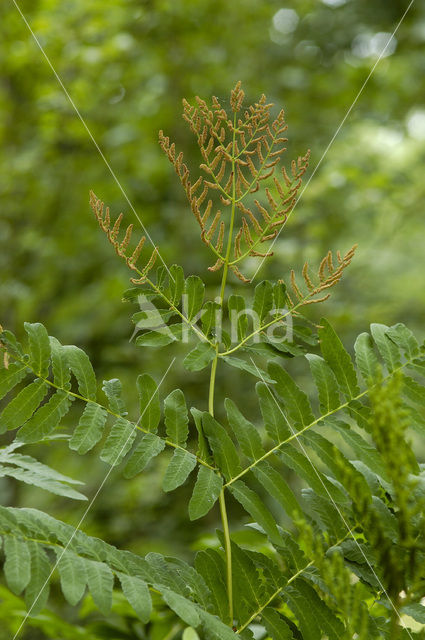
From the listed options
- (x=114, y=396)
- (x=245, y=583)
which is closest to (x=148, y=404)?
(x=114, y=396)

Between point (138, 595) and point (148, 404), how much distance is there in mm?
127

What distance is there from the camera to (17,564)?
31cm

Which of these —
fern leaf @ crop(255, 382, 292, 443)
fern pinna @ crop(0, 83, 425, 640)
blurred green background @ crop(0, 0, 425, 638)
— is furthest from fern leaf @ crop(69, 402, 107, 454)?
blurred green background @ crop(0, 0, 425, 638)

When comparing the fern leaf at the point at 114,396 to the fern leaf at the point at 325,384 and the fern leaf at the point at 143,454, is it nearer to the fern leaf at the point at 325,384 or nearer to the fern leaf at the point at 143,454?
the fern leaf at the point at 143,454

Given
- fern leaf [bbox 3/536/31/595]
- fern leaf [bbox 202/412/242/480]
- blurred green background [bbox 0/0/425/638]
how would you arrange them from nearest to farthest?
fern leaf [bbox 3/536/31/595]
fern leaf [bbox 202/412/242/480]
blurred green background [bbox 0/0/425/638]

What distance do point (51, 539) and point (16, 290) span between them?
1.44m

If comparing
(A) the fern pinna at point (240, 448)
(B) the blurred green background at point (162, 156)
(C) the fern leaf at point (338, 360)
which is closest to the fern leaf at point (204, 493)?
(A) the fern pinna at point (240, 448)

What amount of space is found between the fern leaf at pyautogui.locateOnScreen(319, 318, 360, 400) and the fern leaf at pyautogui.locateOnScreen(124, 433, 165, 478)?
0.12m

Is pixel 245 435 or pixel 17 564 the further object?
pixel 245 435

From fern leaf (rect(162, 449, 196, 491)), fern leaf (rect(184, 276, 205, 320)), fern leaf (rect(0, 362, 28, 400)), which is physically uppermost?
fern leaf (rect(0, 362, 28, 400))

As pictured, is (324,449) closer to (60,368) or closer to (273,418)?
(273,418)

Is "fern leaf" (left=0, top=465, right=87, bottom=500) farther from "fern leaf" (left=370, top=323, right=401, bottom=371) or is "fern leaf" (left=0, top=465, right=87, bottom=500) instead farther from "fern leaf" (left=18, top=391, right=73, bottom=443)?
"fern leaf" (left=370, top=323, right=401, bottom=371)

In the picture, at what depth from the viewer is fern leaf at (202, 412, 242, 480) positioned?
15.8 inches

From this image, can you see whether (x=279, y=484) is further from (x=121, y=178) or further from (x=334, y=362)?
(x=121, y=178)
